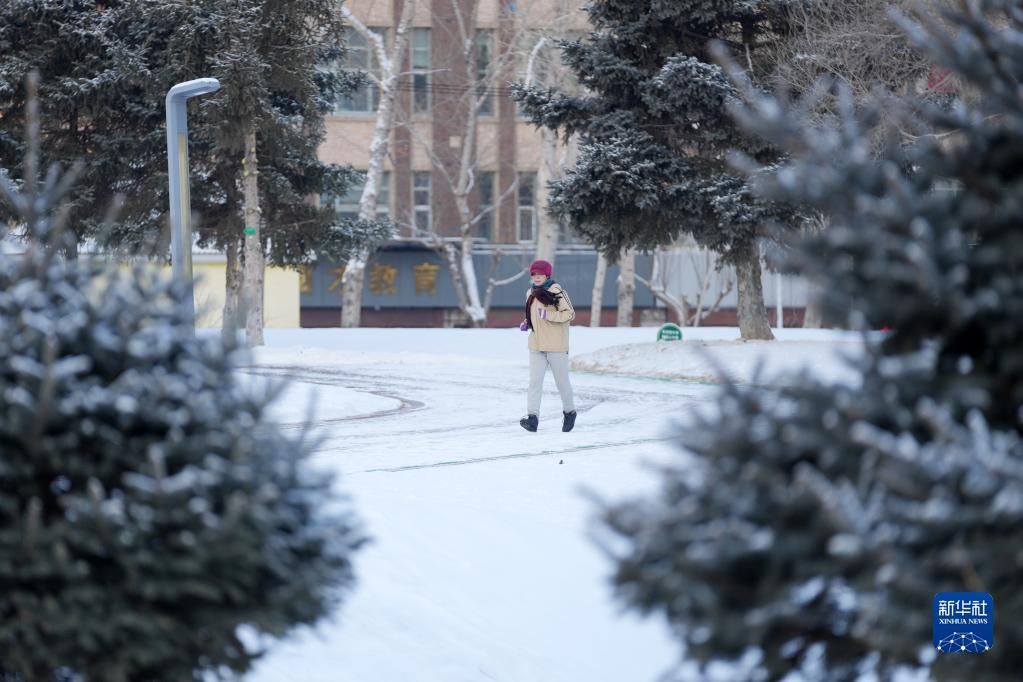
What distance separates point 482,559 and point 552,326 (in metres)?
5.44

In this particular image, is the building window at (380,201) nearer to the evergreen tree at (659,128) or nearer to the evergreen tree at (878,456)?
the evergreen tree at (659,128)


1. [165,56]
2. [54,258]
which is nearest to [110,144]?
[165,56]

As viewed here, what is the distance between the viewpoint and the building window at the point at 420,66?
44.8 metres

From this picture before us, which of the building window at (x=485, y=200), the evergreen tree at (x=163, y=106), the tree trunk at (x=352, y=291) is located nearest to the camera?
the evergreen tree at (x=163, y=106)

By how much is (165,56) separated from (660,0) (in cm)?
936

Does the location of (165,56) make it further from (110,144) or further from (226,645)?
(226,645)

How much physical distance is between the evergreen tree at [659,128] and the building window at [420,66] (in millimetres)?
22508

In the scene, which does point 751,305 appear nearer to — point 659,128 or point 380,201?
point 659,128

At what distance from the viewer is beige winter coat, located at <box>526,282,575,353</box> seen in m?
12.4

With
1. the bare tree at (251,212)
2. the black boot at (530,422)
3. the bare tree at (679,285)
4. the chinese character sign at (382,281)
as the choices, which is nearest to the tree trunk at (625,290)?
the bare tree at (679,285)

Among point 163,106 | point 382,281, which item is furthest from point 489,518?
point 382,281

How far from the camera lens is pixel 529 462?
10906 millimetres

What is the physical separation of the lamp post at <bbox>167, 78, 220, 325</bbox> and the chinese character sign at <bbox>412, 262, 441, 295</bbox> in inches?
1186

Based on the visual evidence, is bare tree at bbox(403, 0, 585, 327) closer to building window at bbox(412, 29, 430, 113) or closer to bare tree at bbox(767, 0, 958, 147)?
building window at bbox(412, 29, 430, 113)
